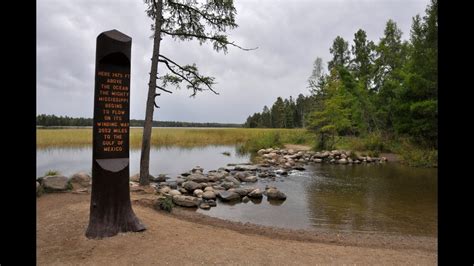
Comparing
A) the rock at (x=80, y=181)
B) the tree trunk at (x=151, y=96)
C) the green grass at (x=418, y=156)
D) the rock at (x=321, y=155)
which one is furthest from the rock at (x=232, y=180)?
the green grass at (x=418, y=156)

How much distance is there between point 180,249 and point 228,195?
234 inches

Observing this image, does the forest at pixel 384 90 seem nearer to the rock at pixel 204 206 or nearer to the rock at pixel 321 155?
the rock at pixel 321 155

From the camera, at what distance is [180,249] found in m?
5.06

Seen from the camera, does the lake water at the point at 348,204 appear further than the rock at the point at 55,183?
No

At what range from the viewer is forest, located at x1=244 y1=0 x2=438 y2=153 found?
73.3ft

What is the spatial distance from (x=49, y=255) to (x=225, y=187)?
8331 millimetres

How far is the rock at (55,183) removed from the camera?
9102 millimetres

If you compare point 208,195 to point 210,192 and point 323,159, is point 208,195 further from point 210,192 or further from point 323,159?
point 323,159

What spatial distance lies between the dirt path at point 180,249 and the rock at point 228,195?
428cm

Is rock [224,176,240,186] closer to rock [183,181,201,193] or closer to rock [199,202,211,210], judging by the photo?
rock [183,181,201,193]

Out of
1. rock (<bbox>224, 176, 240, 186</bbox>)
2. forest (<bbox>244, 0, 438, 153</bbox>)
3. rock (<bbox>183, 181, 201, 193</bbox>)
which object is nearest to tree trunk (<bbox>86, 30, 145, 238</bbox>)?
rock (<bbox>183, 181, 201, 193</bbox>)
